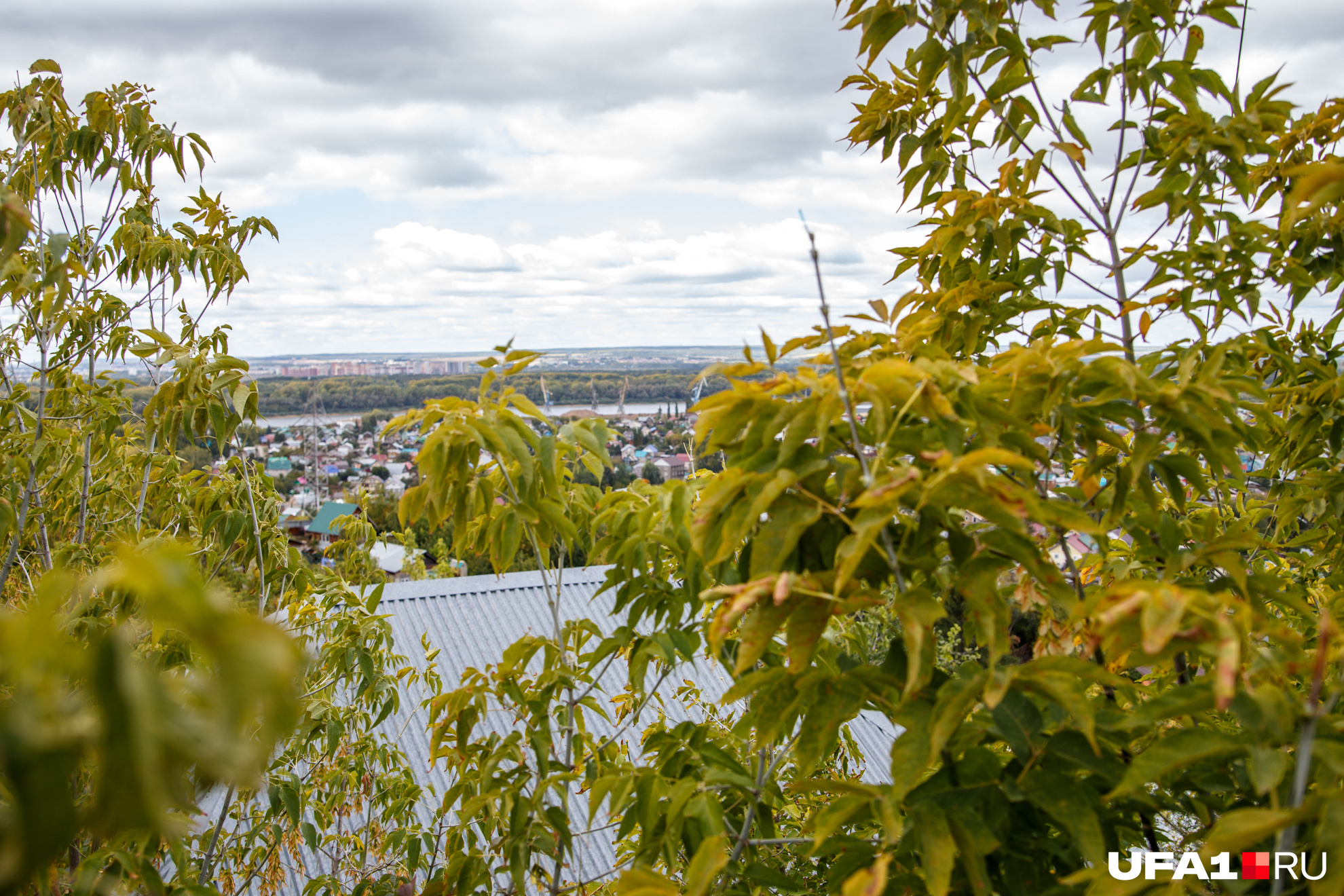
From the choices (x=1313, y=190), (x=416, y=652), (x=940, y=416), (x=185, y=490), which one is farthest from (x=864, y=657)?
(x=416, y=652)

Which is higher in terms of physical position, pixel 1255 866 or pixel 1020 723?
pixel 1020 723

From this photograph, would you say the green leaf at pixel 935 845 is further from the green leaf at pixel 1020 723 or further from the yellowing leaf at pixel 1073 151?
the yellowing leaf at pixel 1073 151

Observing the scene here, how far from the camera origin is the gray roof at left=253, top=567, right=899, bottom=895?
7.64m

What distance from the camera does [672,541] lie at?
153 cm

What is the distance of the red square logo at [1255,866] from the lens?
1.01 m

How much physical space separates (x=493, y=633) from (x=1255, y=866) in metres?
9.40

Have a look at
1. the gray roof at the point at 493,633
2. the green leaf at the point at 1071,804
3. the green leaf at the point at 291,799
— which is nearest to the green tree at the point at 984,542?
the green leaf at the point at 1071,804

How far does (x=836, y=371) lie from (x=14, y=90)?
3198mm

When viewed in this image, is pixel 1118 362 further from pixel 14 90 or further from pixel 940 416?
pixel 14 90

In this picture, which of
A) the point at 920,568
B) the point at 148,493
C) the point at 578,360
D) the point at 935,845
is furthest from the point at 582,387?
the point at 148,493

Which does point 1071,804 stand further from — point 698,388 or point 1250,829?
point 698,388

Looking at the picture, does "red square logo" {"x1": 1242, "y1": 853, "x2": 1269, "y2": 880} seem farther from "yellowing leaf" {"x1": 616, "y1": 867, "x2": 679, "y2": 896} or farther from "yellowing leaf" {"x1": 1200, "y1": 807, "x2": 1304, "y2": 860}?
"yellowing leaf" {"x1": 616, "y1": 867, "x2": 679, "y2": 896}

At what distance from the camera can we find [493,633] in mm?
9680

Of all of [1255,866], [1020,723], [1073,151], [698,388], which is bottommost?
[1255,866]
